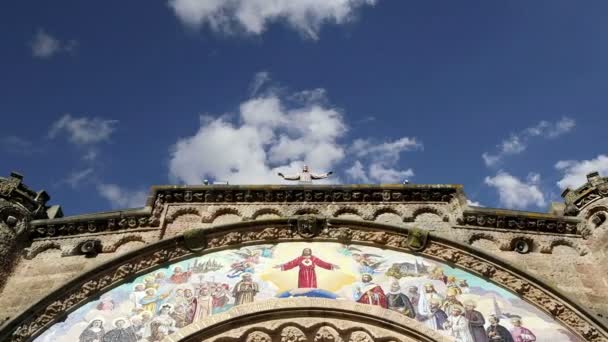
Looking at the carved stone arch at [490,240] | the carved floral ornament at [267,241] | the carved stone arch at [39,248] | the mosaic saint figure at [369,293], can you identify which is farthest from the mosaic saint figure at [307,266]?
the carved stone arch at [39,248]

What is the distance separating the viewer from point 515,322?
31.7ft

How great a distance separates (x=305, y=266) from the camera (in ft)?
35.1

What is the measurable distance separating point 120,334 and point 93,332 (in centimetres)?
42

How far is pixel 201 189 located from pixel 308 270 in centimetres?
284

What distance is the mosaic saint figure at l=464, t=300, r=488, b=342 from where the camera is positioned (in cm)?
939

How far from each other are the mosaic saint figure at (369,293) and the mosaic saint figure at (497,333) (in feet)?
5.09

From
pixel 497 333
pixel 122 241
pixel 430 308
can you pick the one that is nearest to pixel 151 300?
pixel 122 241

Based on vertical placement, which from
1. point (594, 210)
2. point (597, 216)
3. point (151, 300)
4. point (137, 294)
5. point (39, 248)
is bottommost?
point (151, 300)

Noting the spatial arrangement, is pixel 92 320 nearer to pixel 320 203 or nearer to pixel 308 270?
pixel 308 270

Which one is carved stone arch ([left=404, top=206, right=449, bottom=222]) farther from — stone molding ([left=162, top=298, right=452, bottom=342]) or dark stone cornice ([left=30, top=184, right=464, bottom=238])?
stone molding ([left=162, top=298, right=452, bottom=342])

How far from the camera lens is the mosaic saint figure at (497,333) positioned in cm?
935

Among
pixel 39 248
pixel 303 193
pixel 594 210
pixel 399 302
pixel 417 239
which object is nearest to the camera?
pixel 399 302

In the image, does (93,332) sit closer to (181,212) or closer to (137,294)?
(137,294)

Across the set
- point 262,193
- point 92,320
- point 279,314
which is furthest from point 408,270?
point 92,320
